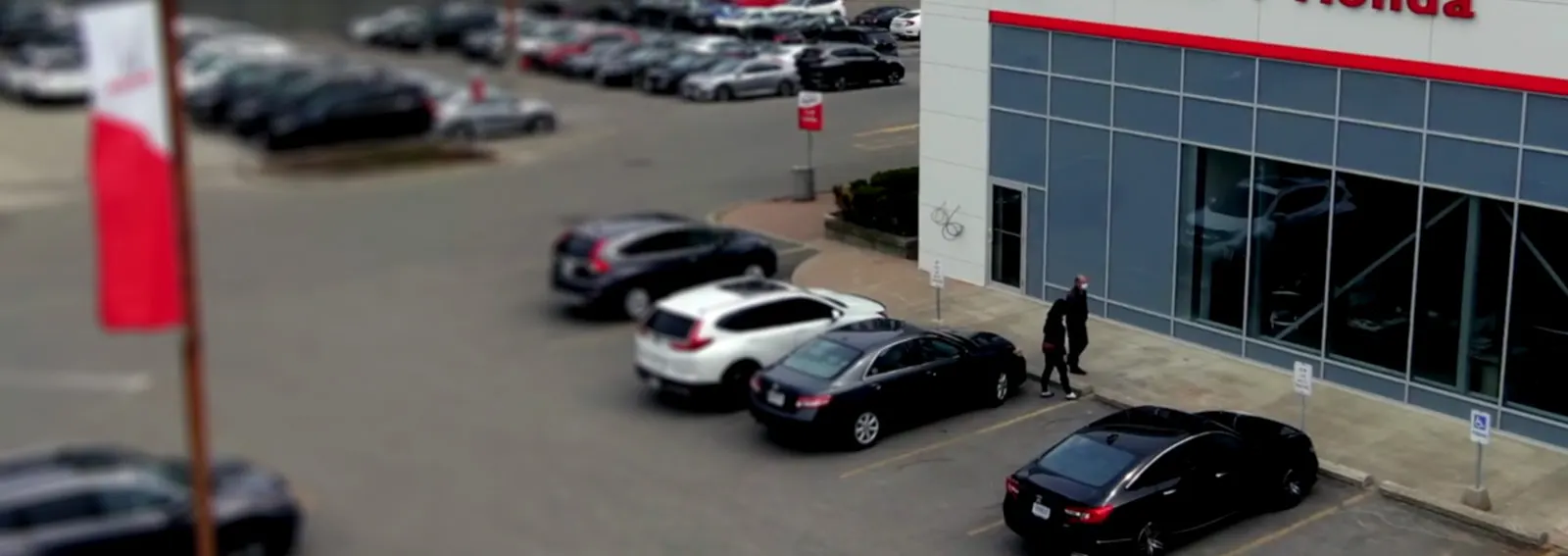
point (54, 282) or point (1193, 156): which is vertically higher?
point (54, 282)

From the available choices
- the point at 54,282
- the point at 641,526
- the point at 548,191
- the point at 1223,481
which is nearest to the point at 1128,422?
the point at 1223,481

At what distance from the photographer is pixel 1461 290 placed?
17.3 m

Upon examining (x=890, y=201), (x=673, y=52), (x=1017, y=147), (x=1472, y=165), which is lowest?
(x=890, y=201)

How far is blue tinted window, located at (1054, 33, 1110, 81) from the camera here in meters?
20.3

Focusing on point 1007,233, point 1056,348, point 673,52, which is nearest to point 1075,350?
point 1056,348

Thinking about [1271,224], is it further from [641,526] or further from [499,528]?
[499,528]

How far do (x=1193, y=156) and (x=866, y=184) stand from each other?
6.17 m

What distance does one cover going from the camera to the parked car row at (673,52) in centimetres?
770

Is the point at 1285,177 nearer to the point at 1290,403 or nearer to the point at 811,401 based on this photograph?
the point at 1290,403

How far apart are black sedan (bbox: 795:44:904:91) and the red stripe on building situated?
187 inches

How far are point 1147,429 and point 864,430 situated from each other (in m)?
3.08

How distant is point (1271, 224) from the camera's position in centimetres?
1905

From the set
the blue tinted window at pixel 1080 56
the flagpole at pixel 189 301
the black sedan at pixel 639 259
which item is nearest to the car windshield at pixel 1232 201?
the blue tinted window at pixel 1080 56

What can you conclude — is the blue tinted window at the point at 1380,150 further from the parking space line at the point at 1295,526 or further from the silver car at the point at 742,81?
the silver car at the point at 742,81
